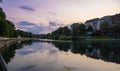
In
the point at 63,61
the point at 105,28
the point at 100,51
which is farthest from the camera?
the point at 105,28

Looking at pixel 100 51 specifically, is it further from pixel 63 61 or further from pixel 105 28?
pixel 105 28

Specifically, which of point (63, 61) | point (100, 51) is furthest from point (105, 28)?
point (63, 61)

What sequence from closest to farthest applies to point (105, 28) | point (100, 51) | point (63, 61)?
point (63, 61) < point (100, 51) < point (105, 28)

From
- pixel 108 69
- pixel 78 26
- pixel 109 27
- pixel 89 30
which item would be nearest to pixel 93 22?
pixel 89 30

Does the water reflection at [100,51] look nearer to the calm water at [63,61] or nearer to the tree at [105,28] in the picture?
the calm water at [63,61]

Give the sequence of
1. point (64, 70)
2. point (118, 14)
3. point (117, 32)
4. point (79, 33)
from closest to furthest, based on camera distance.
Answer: point (64, 70), point (117, 32), point (79, 33), point (118, 14)

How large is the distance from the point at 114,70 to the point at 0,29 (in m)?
35.7

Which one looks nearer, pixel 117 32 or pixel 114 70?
pixel 114 70

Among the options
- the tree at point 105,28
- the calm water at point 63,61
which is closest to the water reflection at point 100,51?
the calm water at point 63,61

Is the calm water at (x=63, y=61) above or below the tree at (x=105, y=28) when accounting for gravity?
below

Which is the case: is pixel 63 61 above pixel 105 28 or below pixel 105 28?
below

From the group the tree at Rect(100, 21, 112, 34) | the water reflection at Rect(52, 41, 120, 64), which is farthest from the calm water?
the tree at Rect(100, 21, 112, 34)

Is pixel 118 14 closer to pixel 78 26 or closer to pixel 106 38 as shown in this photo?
pixel 78 26

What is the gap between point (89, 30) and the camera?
15038 cm
